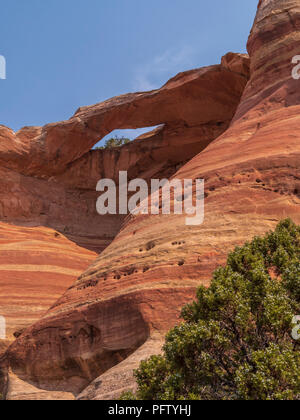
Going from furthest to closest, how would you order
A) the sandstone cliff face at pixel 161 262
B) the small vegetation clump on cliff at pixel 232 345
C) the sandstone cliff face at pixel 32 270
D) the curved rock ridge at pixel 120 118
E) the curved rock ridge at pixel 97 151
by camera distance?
1. the curved rock ridge at pixel 97 151
2. the curved rock ridge at pixel 120 118
3. the sandstone cliff face at pixel 32 270
4. the sandstone cliff face at pixel 161 262
5. the small vegetation clump on cliff at pixel 232 345

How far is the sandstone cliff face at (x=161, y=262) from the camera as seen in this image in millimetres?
10930

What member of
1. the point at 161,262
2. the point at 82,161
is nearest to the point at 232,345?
the point at 161,262

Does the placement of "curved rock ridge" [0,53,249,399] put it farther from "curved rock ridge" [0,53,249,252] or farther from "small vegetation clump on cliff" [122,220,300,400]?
"small vegetation clump on cliff" [122,220,300,400]

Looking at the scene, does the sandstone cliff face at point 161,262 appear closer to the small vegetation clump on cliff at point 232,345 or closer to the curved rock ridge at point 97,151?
the small vegetation clump on cliff at point 232,345

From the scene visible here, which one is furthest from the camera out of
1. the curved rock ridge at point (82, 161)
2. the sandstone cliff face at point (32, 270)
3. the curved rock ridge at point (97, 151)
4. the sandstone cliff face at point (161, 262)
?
the curved rock ridge at point (97, 151)

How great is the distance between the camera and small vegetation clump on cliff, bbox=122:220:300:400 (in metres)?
6.47

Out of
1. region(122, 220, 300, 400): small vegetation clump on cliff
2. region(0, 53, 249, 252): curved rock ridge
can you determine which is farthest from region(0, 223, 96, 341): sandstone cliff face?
region(122, 220, 300, 400): small vegetation clump on cliff

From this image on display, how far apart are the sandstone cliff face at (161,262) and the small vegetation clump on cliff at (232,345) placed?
7.54ft

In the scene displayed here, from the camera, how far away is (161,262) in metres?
11.7

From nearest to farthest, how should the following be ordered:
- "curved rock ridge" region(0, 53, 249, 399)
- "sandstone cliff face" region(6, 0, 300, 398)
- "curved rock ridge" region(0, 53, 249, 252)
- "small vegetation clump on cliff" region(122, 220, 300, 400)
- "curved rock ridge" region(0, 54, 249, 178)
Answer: "small vegetation clump on cliff" region(122, 220, 300, 400)
"sandstone cliff face" region(6, 0, 300, 398)
"curved rock ridge" region(0, 53, 249, 399)
"curved rock ridge" region(0, 54, 249, 178)
"curved rock ridge" region(0, 53, 249, 252)

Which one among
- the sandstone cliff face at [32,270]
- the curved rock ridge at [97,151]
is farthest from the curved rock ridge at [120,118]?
the sandstone cliff face at [32,270]

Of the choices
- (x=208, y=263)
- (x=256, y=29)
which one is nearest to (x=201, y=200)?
(x=208, y=263)

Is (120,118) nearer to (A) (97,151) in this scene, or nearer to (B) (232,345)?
(A) (97,151)

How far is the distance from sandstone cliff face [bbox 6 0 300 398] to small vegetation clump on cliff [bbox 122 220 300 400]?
7.54 feet
